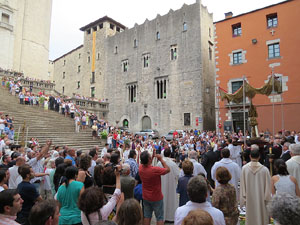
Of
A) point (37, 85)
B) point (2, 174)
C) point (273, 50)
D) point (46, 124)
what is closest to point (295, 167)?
point (2, 174)

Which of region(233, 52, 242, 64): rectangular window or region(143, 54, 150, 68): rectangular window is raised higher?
region(143, 54, 150, 68): rectangular window

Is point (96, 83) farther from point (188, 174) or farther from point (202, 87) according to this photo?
point (188, 174)

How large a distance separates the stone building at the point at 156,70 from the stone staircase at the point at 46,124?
12663mm

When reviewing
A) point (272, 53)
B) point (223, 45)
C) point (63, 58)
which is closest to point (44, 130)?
point (223, 45)

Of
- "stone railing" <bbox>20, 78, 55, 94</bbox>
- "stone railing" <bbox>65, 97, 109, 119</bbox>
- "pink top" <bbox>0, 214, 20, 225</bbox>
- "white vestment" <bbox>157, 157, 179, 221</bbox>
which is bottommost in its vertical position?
"white vestment" <bbox>157, 157, 179, 221</bbox>

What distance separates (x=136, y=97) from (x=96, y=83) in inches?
378

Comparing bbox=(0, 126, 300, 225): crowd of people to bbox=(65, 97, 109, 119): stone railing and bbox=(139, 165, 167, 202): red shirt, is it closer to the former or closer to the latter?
bbox=(139, 165, 167, 202): red shirt

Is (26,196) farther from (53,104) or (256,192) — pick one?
(53,104)

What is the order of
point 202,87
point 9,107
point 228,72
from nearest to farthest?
point 9,107 < point 228,72 < point 202,87

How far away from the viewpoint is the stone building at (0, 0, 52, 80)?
2931 cm

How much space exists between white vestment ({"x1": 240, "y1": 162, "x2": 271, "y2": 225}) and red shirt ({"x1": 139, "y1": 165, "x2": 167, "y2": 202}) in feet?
5.65

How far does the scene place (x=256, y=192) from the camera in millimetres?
4027

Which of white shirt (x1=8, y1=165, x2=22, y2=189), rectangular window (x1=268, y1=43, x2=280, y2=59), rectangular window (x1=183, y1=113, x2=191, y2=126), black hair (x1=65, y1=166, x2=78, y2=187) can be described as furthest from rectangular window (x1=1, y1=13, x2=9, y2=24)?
black hair (x1=65, y1=166, x2=78, y2=187)

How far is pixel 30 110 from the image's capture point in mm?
16844
